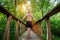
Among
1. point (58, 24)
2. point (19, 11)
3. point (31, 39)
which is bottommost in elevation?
point (31, 39)

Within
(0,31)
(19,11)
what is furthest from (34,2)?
(0,31)

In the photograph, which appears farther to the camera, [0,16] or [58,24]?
[58,24]

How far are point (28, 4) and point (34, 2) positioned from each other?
71.5 inches

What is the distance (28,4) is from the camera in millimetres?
14250

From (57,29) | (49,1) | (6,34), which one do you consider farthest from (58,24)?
(6,34)

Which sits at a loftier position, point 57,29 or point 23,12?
point 23,12

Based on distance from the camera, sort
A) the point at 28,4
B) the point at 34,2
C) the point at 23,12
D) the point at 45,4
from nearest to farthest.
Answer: the point at 45,4 → the point at 34,2 → the point at 23,12 → the point at 28,4

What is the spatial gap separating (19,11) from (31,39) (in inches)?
328

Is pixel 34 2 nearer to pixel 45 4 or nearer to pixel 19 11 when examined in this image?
pixel 19 11

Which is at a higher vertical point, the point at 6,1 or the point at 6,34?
the point at 6,1

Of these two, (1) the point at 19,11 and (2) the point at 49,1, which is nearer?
(2) the point at 49,1

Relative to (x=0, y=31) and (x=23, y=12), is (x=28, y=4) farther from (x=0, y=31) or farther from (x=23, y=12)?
(x=0, y=31)

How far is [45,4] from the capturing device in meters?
10.3

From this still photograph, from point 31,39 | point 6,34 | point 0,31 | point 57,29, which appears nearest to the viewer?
point 6,34
